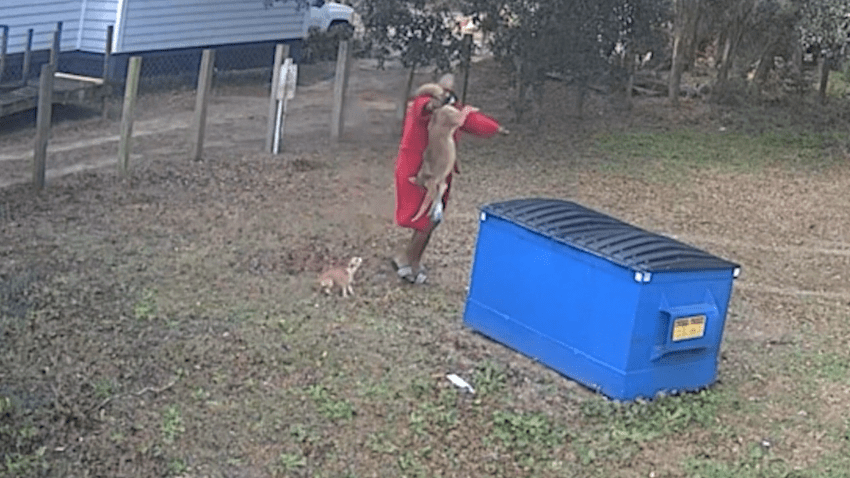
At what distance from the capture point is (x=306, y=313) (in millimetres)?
8578

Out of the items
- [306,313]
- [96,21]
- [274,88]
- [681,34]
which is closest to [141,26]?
[96,21]

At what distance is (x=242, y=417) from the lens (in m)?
6.68

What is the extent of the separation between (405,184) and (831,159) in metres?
9.62

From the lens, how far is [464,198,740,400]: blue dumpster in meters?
7.23

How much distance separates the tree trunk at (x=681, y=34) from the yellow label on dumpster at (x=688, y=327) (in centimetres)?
1305

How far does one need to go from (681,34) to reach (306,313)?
1295 centimetres

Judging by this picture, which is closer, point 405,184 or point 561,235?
point 561,235

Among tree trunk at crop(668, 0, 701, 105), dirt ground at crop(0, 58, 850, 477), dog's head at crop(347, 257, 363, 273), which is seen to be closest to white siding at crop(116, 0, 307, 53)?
dirt ground at crop(0, 58, 850, 477)

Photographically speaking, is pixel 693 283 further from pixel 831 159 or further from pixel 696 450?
pixel 831 159

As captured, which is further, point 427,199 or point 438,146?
point 427,199

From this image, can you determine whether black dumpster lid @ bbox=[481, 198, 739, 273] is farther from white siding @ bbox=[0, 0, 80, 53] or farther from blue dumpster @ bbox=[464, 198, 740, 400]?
white siding @ bbox=[0, 0, 80, 53]

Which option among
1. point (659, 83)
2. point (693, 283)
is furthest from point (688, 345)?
point (659, 83)

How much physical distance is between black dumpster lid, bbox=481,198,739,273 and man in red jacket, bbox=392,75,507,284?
0.91 m

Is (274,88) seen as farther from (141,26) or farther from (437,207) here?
(437,207)
